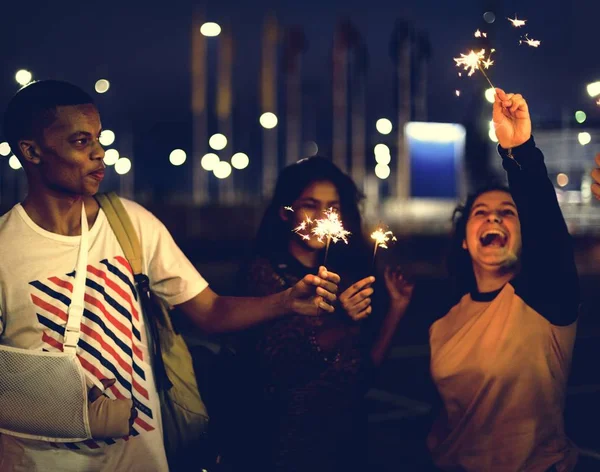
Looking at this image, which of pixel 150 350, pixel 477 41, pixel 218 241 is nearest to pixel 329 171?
Result: pixel 477 41

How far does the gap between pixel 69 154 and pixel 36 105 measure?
235 mm

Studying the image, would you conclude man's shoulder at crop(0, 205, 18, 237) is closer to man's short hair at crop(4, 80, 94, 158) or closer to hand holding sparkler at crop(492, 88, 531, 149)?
man's short hair at crop(4, 80, 94, 158)

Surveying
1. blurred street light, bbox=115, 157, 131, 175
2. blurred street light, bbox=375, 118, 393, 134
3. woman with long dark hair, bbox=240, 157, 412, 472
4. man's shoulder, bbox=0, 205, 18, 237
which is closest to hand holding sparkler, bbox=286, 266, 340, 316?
woman with long dark hair, bbox=240, 157, 412, 472

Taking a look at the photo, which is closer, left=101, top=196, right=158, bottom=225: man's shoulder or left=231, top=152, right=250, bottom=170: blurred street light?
left=101, top=196, right=158, bottom=225: man's shoulder

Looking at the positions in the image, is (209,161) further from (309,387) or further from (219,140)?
(309,387)

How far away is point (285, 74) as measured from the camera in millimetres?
46656

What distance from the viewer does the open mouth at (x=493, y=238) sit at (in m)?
4.37

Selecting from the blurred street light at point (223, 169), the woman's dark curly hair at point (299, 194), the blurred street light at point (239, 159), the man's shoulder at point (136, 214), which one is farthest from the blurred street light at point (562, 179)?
the man's shoulder at point (136, 214)

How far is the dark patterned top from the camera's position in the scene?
4242mm

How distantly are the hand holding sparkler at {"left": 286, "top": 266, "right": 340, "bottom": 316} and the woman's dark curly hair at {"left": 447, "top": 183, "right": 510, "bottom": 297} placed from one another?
1.18 meters

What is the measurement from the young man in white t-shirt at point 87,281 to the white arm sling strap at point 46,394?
0.17 feet

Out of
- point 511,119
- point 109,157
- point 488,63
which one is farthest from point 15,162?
point 109,157

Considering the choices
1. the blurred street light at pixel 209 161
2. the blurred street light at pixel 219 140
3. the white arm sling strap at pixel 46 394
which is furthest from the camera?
the blurred street light at pixel 209 161

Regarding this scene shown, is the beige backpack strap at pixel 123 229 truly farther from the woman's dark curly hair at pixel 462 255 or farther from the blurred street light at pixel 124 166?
the blurred street light at pixel 124 166
